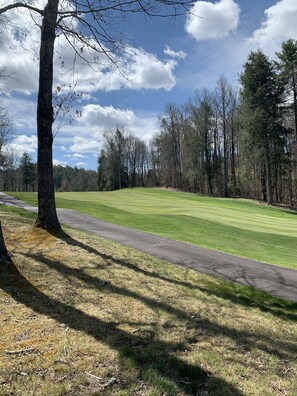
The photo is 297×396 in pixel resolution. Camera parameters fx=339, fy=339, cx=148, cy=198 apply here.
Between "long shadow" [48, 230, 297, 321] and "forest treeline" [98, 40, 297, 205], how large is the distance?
3237 centimetres

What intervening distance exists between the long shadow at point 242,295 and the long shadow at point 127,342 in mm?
2390

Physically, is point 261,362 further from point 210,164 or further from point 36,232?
point 210,164

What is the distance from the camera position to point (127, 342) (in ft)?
A: 13.1

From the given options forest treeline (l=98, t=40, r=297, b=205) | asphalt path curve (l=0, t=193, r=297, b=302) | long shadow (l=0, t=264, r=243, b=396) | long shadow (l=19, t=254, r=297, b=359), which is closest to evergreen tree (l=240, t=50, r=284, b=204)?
forest treeline (l=98, t=40, r=297, b=205)

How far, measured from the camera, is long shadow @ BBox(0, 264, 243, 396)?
340 centimetres

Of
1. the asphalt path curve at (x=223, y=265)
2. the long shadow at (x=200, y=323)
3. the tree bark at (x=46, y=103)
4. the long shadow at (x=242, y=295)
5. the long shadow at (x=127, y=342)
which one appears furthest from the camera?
the asphalt path curve at (x=223, y=265)

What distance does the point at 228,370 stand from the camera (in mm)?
3684

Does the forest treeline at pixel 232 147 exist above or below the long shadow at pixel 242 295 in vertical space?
above

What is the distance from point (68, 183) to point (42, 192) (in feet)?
409

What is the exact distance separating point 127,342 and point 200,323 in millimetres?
1362

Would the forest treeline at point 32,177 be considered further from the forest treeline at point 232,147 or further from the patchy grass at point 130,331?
the patchy grass at point 130,331

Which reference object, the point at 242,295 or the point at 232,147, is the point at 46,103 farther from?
the point at 232,147

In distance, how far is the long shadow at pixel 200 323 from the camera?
448 cm

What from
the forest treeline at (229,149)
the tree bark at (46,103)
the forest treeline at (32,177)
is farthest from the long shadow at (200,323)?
the forest treeline at (32,177)
